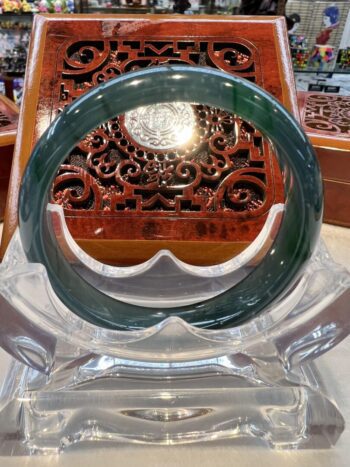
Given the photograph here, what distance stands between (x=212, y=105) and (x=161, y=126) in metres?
0.44

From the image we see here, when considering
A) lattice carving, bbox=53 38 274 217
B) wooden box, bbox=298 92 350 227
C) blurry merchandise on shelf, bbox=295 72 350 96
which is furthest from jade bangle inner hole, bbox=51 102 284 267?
blurry merchandise on shelf, bbox=295 72 350 96

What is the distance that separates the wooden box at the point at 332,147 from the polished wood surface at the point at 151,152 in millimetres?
91

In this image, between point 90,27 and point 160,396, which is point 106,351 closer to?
point 160,396

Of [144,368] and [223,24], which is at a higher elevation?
[223,24]

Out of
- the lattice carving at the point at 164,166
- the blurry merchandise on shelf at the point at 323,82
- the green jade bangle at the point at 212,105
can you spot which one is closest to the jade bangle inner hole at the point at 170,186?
the lattice carving at the point at 164,166

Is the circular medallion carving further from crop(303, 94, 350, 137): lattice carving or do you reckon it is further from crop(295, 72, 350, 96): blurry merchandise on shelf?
crop(295, 72, 350, 96): blurry merchandise on shelf

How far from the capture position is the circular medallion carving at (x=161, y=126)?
2.88 ft

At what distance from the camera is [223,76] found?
1.44 ft

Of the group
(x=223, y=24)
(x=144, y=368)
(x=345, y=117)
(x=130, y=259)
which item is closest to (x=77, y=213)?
(x=130, y=259)

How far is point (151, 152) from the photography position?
87cm

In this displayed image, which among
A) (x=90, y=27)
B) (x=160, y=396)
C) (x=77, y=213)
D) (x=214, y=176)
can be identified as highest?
(x=90, y=27)

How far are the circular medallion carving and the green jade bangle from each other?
0.40 m

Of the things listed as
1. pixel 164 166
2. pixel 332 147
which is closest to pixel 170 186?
pixel 164 166

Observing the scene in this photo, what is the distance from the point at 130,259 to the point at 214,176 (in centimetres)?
22
